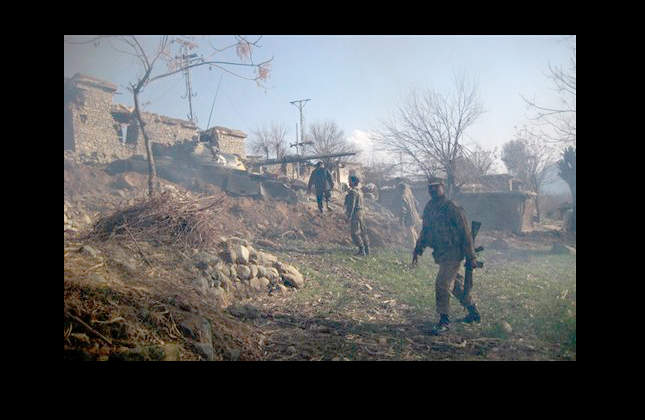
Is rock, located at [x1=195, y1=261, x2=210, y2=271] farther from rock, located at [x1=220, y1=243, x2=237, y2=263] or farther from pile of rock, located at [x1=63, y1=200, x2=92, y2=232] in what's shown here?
pile of rock, located at [x1=63, y1=200, x2=92, y2=232]

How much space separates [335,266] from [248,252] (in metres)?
2.38

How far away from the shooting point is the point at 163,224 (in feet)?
22.5

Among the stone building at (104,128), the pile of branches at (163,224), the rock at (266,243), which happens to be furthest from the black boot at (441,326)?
the stone building at (104,128)

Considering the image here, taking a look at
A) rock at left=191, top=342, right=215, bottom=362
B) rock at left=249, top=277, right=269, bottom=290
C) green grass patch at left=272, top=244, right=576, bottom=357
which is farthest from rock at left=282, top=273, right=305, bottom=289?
rock at left=191, top=342, right=215, bottom=362

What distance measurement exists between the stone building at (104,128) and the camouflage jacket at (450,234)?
15.2 meters

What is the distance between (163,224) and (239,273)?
5.71ft

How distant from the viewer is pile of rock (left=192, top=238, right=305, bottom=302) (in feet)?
19.3

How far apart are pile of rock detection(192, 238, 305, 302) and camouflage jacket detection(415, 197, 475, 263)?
109 inches

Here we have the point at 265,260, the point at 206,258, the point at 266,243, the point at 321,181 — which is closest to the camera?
the point at 206,258

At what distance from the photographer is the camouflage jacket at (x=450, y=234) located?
4.88m

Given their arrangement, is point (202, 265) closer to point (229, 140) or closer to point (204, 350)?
point (204, 350)

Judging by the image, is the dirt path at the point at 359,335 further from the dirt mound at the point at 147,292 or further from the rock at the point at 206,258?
the rock at the point at 206,258

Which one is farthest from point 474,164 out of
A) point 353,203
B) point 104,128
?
point 104,128
